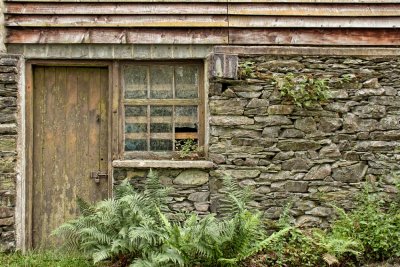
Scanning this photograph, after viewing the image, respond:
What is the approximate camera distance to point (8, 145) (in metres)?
5.91

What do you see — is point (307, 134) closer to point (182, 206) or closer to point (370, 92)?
point (370, 92)

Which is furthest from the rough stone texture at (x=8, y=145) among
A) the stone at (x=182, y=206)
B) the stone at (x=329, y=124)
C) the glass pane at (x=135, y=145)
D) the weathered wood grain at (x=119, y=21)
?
the stone at (x=329, y=124)

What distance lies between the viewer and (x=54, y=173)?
6.30 m

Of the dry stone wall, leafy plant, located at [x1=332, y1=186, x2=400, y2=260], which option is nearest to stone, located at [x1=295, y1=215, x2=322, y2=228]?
the dry stone wall

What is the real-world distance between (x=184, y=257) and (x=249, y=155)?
1.67 m

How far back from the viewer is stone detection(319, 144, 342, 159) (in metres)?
6.02

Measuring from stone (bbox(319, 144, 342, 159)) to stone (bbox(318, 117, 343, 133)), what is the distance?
7.7 inches

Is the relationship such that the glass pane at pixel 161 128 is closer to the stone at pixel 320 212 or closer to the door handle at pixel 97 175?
the door handle at pixel 97 175

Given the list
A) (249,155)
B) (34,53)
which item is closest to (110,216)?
(249,155)

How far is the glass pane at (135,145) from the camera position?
6.30 m

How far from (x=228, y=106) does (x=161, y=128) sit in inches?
36.7

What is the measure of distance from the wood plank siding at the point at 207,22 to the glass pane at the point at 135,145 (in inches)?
49.1

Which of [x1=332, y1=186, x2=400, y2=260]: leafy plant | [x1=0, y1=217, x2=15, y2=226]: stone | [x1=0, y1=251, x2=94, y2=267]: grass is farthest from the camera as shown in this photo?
[x1=0, y1=217, x2=15, y2=226]: stone

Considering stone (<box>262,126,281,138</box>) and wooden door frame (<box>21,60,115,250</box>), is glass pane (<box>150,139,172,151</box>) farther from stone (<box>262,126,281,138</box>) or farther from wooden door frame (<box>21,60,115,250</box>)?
stone (<box>262,126,281,138</box>)
